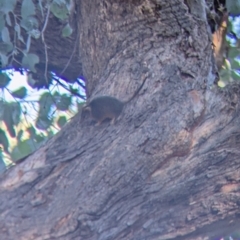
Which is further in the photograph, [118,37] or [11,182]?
[118,37]

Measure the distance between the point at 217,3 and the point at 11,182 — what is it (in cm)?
87

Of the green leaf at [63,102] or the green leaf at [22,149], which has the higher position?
the green leaf at [63,102]

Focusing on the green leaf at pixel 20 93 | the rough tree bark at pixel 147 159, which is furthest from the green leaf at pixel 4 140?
the rough tree bark at pixel 147 159

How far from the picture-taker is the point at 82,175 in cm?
125

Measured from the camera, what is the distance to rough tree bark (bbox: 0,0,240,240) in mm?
1198

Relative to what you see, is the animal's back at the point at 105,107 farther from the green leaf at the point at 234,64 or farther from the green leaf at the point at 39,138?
the green leaf at the point at 234,64

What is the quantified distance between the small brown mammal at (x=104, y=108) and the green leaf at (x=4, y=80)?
1.43 ft

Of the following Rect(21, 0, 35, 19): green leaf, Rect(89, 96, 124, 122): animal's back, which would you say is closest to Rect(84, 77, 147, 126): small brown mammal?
Rect(89, 96, 124, 122): animal's back

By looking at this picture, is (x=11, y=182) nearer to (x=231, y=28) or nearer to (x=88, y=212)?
(x=88, y=212)

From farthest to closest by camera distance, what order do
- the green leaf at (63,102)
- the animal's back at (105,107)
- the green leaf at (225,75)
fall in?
the green leaf at (225,75) < the green leaf at (63,102) < the animal's back at (105,107)

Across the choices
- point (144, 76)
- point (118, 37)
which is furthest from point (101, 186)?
point (118, 37)

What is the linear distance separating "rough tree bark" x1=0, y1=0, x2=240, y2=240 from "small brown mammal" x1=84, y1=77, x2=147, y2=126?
0.06 ft

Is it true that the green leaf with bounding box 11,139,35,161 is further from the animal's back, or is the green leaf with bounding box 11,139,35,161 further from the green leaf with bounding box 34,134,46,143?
the animal's back

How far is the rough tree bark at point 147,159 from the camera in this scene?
3.93 ft
